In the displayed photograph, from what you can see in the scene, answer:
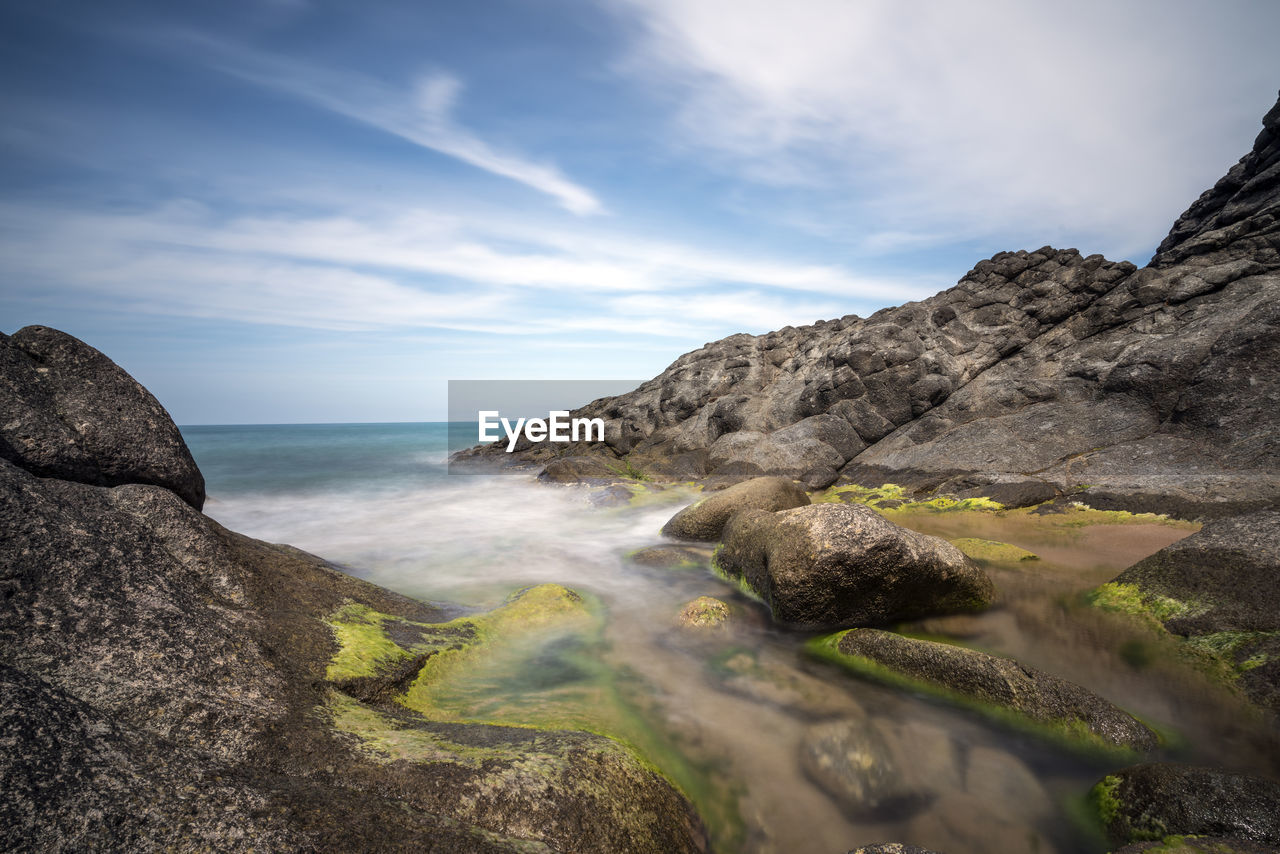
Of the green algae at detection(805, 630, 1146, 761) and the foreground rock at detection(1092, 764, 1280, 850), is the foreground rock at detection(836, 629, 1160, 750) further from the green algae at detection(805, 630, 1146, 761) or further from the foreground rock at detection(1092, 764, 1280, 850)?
the foreground rock at detection(1092, 764, 1280, 850)

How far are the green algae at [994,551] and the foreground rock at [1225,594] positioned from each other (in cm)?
195

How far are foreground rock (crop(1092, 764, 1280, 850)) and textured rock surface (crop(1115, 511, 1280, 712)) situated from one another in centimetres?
218

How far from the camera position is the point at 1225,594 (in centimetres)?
645

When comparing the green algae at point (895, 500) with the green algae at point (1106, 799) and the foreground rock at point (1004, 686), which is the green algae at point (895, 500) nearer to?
the foreground rock at point (1004, 686)

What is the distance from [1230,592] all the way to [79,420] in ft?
40.3

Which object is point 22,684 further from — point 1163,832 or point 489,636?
point 1163,832

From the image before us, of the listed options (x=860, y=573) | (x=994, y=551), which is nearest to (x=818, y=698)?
(x=860, y=573)

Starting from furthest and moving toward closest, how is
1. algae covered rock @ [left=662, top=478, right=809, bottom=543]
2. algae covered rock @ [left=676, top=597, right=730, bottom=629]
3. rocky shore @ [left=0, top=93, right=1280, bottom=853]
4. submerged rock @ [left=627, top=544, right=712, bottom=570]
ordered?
algae covered rock @ [left=662, top=478, right=809, bottom=543]
submerged rock @ [left=627, top=544, right=712, bottom=570]
algae covered rock @ [left=676, top=597, right=730, bottom=629]
rocky shore @ [left=0, top=93, right=1280, bottom=853]

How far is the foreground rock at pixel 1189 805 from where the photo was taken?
11.9ft

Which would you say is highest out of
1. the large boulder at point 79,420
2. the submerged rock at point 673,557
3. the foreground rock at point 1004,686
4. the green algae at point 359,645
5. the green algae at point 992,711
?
the large boulder at point 79,420

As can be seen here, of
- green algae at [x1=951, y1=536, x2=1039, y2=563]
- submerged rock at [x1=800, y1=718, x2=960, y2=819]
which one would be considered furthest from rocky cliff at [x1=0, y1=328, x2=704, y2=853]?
green algae at [x1=951, y1=536, x2=1039, y2=563]

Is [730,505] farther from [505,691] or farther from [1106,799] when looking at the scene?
[1106,799]

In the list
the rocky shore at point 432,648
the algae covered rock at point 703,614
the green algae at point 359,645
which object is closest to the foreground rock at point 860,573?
the rocky shore at point 432,648

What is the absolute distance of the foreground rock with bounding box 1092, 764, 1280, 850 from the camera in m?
3.63
